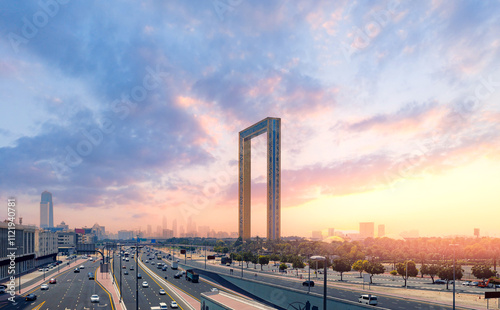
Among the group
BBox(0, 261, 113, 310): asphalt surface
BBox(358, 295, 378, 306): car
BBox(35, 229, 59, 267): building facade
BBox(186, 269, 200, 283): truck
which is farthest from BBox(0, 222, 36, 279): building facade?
BBox(358, 295, 378, 306): car

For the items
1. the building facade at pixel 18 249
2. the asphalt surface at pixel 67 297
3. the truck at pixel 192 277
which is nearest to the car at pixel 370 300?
the asphalt surface at pixel 67 297

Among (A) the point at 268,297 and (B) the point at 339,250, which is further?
(B) the point at 339,250

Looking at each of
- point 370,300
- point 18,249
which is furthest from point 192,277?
point 18,249

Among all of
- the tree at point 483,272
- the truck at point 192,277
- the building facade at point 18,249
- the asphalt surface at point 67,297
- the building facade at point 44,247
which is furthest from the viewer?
the building facade at point 44,247

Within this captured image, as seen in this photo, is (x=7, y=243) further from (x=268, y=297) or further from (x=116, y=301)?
(x=268, y=297)

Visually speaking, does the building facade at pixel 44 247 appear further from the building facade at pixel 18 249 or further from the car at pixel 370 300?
the car at pixel 370 300

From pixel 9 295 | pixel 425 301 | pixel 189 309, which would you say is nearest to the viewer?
pixel 425 301

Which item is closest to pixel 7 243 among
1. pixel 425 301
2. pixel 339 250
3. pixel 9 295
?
pixel 9 295

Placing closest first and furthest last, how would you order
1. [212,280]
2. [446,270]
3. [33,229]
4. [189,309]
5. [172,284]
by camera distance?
[189,309]
[446,270]
[172,284]
[212,280]
[33,229]

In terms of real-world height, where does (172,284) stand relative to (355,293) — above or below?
below

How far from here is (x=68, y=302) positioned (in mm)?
72562

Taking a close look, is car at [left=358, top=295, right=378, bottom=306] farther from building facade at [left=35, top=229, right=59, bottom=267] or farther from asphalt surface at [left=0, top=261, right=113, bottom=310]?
building facade at [left=35, top=229, right=59, bottom=267]

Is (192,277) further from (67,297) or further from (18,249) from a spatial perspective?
(18,249)

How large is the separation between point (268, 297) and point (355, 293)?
18278 millimetres
